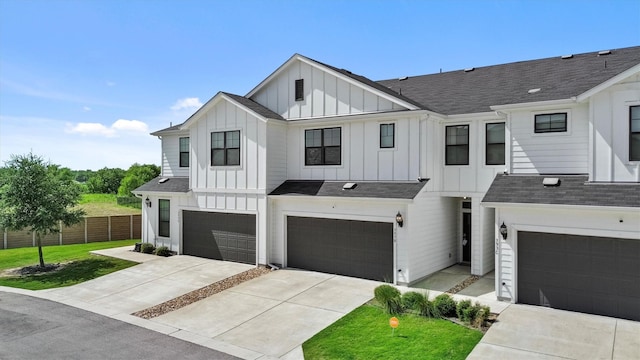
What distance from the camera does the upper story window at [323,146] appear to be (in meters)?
15.1

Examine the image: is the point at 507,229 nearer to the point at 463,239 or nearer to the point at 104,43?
the point at 463,239

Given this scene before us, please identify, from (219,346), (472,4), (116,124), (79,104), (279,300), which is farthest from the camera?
(116,124)

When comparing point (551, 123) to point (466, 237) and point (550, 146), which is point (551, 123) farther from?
point (466, 237)

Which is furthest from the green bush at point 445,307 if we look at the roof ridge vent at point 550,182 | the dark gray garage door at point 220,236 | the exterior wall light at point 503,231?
the dark gray garage door at point 220,236

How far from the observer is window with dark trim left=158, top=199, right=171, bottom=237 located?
19.1 m

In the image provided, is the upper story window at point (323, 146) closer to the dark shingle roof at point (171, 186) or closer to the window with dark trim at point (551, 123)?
the dark shingle roof at point (171, 186)

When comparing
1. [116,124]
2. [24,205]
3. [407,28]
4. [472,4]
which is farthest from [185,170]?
[116,124]

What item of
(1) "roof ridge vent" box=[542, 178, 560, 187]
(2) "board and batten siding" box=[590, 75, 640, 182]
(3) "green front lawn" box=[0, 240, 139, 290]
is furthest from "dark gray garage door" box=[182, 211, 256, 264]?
(2) "board and batten siding" box=[590, 75, 640, 182]

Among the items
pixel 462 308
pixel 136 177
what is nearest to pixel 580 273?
pixel 462 308

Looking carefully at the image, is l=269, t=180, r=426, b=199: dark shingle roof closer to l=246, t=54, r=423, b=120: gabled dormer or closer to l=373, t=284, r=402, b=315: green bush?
l=246, t=54, r=423, b=120: gabled dormer

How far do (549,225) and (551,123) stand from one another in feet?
10.5

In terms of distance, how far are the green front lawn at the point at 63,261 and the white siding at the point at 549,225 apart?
14.3 metres

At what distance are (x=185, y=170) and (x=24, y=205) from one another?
6.74 meters

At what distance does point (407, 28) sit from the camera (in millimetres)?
16766
